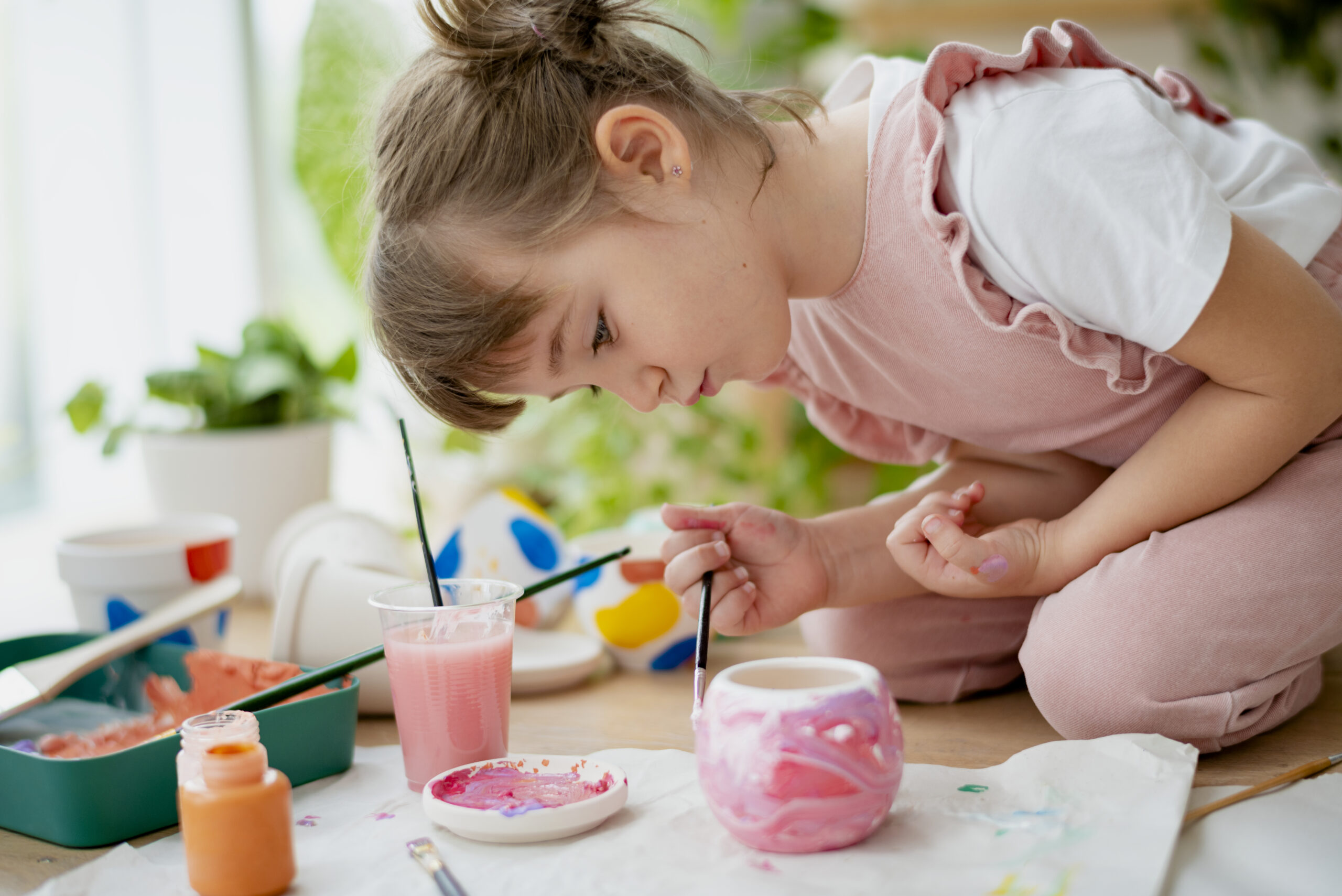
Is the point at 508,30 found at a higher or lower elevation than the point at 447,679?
Answer: higher

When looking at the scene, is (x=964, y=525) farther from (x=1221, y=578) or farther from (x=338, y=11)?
(x=338, y=11)

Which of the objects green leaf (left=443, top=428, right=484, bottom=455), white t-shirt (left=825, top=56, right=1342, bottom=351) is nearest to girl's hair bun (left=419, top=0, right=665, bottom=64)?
white t-shirt (left=825, top=56, right=1342, bottom=351)

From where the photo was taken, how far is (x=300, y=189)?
183cm

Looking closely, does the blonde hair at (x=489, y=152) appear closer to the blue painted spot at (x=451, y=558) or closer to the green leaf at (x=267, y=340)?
the blue painted spot at (x=451, y=558)

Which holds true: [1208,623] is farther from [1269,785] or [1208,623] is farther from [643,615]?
[643,615]

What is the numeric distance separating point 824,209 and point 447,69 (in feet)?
1.07

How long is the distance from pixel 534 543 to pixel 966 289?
1.81 ft

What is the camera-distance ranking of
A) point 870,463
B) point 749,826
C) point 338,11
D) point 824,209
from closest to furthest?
point 749,826, point 824,209, point 338,11, point 870,463

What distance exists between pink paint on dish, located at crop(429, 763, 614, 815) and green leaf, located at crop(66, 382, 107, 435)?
97 cm

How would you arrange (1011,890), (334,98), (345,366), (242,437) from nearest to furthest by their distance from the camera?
(1011,890) → (242,437) → (345,366) → (334,98)

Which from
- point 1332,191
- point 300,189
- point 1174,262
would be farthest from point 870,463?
point 1174,262

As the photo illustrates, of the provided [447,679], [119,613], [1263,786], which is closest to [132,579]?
[119,613]

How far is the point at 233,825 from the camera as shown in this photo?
2.10ft

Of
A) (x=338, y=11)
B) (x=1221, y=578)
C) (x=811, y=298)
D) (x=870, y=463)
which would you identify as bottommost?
(x=870, y=463)
